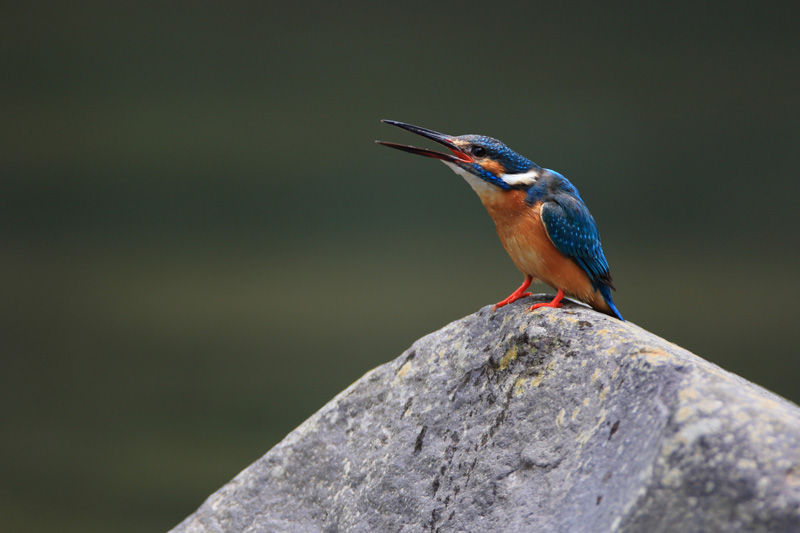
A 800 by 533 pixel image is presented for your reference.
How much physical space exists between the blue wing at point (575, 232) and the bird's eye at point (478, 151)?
343 millimetres

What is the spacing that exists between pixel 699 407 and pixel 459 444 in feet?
3.48

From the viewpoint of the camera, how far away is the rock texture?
161 cm

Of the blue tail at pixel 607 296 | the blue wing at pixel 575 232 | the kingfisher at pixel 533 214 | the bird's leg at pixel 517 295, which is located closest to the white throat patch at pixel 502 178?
the kingfisher at pixel 533 214

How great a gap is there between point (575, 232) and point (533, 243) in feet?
→ 0.60

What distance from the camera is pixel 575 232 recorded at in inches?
113

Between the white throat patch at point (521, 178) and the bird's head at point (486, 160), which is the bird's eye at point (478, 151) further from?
the white throat patch at point (521, 178)

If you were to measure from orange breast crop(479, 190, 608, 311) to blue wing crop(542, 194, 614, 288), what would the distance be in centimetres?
3

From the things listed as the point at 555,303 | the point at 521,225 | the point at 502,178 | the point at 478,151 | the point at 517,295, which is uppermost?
the point at 478,151

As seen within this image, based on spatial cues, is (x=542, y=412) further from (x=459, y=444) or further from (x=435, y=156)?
(x=435, y=156)

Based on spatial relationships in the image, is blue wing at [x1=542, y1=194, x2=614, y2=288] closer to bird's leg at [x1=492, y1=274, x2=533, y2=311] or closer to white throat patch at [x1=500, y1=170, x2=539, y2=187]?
white throat patch at [x1=500, y1=170, x2=539, y2=187]

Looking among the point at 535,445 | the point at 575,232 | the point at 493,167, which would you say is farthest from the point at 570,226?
the point at 535,445

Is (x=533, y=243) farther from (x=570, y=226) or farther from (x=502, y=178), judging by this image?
(x=502, y=178)

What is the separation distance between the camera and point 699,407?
1729 millimetres

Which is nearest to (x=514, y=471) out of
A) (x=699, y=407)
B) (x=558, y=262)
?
(x=699, y=407)
